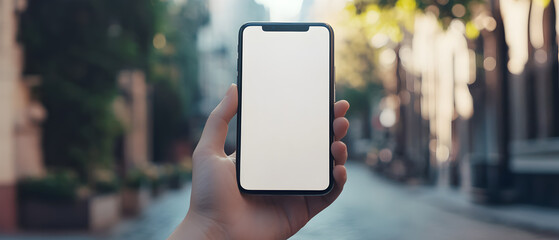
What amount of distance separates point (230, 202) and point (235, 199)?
3 cm

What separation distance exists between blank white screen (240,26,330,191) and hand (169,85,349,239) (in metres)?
0.11

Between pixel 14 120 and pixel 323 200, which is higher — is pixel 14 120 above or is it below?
below

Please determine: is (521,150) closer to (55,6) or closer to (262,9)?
(55,6)

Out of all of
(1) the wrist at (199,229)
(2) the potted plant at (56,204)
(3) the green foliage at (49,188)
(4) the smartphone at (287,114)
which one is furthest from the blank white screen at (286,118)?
(3) the green foliage at (49,188)

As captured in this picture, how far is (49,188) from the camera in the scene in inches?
528

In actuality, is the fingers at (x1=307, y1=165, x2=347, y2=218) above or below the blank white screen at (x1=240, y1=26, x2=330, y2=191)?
below

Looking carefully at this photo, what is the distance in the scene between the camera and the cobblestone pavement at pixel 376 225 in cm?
1138

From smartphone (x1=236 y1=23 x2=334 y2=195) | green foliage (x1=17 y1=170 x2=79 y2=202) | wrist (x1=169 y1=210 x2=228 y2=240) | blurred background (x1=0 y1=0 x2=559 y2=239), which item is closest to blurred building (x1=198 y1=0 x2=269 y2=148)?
blurred background (x1=0 y1=0 x2=559 y2=239)

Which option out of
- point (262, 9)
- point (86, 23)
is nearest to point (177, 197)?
point (86, 23)

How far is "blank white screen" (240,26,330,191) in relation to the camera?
9.05ft

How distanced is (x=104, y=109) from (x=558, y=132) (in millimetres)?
10189

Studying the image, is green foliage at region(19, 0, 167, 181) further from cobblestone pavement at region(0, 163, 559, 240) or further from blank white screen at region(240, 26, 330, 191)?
blank white screen at region(240, 26, 330, 191)

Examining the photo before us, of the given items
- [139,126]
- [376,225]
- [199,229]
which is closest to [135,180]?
[376,225]

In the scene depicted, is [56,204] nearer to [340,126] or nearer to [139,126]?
[340,126]
